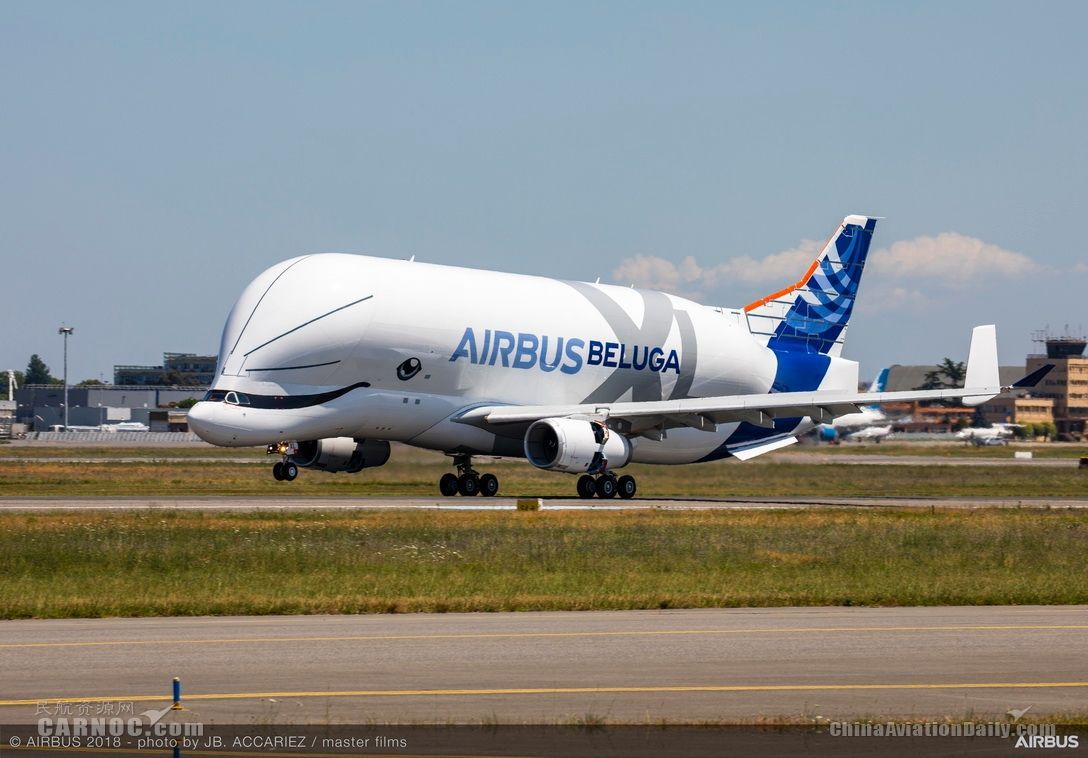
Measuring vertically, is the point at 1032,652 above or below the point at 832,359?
below

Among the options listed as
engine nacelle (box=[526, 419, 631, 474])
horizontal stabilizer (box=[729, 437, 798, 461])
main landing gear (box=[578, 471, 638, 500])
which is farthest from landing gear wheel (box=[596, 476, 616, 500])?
horizontal stabilizer (box=[729, 437, 798, 461])

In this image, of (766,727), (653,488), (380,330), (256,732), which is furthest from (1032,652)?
(653,488)

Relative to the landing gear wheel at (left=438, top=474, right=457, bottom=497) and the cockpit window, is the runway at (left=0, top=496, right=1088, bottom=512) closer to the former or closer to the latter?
the landing gear wheel at (left=438, top=474, right=457, bottom=497)

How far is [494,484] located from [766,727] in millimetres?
33326

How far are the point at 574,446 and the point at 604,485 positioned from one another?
2.76 m

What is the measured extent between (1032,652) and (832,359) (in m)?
40.6

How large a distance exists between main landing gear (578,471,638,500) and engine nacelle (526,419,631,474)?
2.61 ft

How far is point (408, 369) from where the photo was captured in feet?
139

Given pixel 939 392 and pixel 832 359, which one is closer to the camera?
pixel 939 392

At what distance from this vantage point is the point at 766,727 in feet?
39.3

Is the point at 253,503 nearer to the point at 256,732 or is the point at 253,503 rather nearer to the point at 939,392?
the point at 939,392

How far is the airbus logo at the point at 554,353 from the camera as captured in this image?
143ft

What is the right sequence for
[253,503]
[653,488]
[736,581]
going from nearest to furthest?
[736,581] < [253,503] < [653,488]

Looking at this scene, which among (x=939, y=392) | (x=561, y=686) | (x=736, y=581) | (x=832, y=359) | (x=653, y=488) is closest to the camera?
(x=561, y=686)
